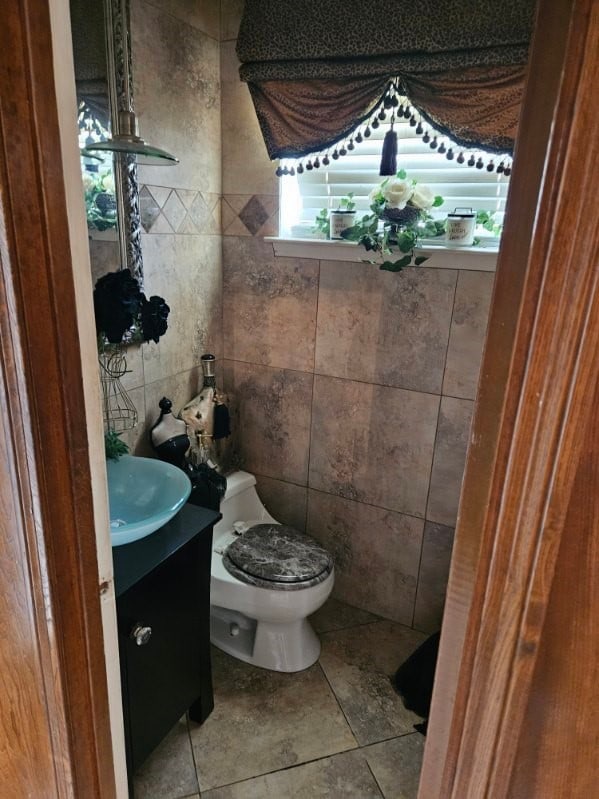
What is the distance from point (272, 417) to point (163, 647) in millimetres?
1051

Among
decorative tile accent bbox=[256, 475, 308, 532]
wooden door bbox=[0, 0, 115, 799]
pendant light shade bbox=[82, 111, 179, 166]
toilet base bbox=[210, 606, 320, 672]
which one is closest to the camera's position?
wooden door bbox=[0, 0, 115, 799]

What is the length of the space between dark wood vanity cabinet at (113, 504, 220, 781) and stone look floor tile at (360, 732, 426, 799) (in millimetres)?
602

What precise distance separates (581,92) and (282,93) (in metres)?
1.63

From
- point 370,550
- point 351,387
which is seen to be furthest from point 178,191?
point 370,550

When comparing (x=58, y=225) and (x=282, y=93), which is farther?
(x=282, y=93)

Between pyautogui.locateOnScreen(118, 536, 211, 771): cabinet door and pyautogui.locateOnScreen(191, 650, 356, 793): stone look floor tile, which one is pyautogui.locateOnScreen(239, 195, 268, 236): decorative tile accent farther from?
pyautogui.locateOnScreen(191, 650, 356, 793): stone look floor tile

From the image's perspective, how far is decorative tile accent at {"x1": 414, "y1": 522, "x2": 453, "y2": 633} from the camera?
6.72 ft

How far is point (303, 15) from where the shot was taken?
1.70 meters

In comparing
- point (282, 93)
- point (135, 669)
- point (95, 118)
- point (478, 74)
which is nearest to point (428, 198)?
point (478, 74)

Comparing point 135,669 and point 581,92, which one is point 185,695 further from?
point 581,92

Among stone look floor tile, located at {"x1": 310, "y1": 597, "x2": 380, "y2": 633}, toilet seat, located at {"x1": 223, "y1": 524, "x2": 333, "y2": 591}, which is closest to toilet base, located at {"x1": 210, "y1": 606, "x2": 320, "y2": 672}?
stone look floor tile, located at {"x1": 310, "y1": 597, "x2": 380, "y2": 633}

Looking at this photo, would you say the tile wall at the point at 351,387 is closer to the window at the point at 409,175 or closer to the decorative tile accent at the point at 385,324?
the decorative tile accent at the point at 385,324

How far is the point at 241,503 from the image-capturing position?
226 cm

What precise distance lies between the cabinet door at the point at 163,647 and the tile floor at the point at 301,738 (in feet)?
0.61
